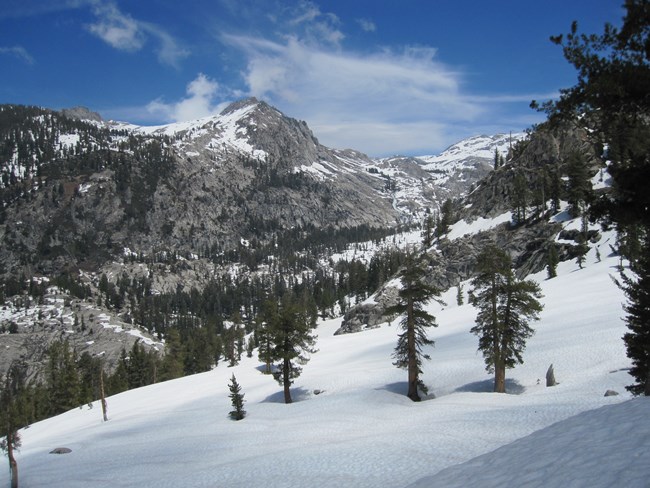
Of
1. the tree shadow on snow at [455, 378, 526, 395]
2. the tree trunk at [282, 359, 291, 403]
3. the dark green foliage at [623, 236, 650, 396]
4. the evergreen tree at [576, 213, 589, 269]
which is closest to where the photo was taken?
the dark green foliage at [623, 236, 650, 396]

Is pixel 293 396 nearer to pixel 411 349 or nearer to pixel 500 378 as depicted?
pixel 411 349

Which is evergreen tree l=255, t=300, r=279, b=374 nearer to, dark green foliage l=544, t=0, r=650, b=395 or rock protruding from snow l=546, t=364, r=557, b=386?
rock protruding from snow l=546, t=364, r=557, b=386

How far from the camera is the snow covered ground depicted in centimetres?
870

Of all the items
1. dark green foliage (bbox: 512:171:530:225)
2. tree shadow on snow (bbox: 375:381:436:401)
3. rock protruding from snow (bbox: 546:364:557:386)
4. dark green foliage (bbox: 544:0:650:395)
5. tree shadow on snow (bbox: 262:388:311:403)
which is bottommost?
tree shadow on snow (bbox: 262:388:311:403)

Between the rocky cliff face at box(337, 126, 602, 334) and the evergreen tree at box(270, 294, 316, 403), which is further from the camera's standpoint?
the rocky cliff face at box(337, 126, 602, 334)

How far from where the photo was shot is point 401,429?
21.0 metres

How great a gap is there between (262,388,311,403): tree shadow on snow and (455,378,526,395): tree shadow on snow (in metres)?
16.0

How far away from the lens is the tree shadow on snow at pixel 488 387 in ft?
96.9

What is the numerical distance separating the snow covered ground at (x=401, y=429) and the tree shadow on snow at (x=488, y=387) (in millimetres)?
213

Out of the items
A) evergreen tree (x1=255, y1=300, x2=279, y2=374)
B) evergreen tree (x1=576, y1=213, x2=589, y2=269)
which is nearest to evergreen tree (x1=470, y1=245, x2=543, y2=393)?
evergreen tree (x1=255, y1=300, x2=279, y2=374)

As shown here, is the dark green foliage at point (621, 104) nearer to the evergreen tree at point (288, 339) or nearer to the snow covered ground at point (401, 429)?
the snow covered ground at point (401, 429)

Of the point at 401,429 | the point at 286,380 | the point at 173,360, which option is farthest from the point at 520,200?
the point at 401,429

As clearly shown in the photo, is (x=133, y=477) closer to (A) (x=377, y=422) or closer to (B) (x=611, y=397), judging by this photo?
(A) (x=377, y=422)

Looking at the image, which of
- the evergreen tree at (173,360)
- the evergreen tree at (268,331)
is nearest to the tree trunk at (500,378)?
the evergreen tree at (268,331)
